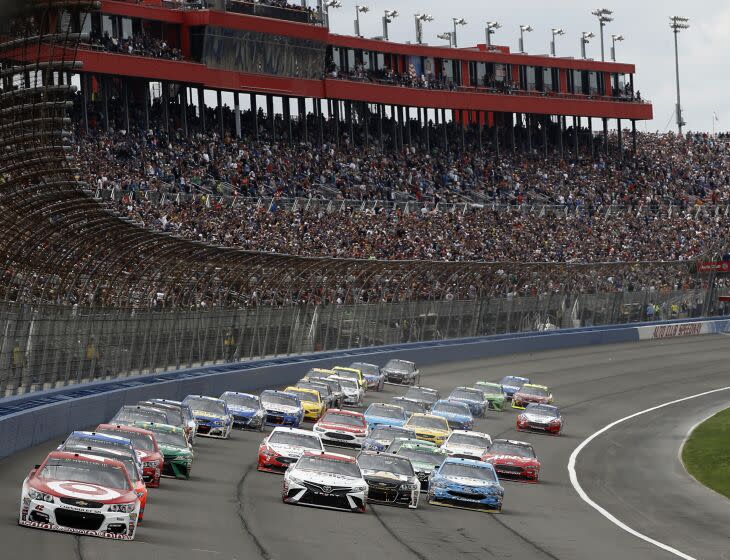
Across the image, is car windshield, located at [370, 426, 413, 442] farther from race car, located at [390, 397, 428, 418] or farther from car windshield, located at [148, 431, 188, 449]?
car windshield, located at [148, 431, 188, 449]

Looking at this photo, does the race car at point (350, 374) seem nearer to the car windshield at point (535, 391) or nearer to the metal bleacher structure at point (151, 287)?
the metal bleacher structure at point (151, 287)

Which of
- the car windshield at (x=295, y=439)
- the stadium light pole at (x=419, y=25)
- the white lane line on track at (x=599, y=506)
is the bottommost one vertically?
the white lane line on track at (x=599, y=506)

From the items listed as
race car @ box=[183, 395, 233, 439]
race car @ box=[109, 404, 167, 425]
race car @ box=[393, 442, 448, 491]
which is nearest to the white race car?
race car @ box=[393, 442, 448, 491]

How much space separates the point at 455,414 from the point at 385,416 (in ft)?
11.5

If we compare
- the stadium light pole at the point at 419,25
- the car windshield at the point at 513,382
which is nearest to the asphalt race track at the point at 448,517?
the car windshield at the point at 513,382

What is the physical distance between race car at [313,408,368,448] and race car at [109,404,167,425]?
6.37 m

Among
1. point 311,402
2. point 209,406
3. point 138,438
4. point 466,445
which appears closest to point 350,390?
point 311,402

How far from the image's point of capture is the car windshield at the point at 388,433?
34.0 metres

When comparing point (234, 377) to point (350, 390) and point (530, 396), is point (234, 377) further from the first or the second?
point (530, 396)

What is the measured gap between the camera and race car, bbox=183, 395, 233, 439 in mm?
36062

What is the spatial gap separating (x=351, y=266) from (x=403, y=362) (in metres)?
7.71

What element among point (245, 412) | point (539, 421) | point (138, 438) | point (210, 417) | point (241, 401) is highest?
point (138, 438)

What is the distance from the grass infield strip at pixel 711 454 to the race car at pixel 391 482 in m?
10.8

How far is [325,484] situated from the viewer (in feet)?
85.4
